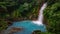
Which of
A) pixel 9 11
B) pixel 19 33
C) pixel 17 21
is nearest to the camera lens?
pixel 19 33

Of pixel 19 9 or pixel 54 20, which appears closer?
pixel 54 20

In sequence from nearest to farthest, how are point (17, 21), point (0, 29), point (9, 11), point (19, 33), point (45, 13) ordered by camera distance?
point (19, 33)
point (0, 29)
point (45, 13)
point (17, 21)
point (9, 11)

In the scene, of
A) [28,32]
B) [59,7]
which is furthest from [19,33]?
[59,7]

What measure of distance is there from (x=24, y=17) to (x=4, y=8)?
318 centimetres

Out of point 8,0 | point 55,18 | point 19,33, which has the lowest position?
point 19,33

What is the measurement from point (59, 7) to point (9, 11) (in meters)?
9.45

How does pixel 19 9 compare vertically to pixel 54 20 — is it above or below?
above

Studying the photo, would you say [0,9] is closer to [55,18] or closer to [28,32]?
[28,32]

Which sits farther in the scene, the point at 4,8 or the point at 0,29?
the point at 4,8

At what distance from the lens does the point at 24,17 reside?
76.0 ft

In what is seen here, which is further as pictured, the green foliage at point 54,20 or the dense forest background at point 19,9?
the dense forest background at point 19,9

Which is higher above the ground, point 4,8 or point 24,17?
point 4,8

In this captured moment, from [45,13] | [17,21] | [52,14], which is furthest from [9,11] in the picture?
[52,14]

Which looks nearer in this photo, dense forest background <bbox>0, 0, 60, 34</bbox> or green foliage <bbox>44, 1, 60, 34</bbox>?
green foliage <bbox>44, 1, 60, 34</bbox>
